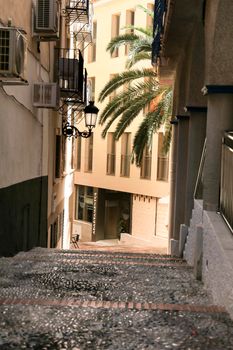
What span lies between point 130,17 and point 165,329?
103 feet

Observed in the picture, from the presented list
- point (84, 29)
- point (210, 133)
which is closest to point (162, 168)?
point (84, 29)

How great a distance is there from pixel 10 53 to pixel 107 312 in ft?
12.9

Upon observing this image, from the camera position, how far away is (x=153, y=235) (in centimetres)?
3231

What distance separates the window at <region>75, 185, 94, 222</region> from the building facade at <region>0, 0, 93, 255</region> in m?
19.5

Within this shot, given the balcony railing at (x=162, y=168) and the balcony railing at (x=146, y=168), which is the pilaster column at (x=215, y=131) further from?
the balcony railing at (x=146, y=168)

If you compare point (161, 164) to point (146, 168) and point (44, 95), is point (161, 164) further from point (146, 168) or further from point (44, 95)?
point (44, 95)

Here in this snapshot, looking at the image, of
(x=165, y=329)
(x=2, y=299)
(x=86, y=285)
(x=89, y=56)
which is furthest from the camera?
(x=89, y=56)

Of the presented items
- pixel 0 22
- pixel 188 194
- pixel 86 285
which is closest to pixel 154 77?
pixel 188 194

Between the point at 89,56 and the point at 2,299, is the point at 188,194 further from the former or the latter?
the point at 89,56

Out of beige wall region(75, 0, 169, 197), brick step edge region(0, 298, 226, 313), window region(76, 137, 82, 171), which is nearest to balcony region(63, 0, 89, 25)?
brick step edge region(0, 298, 226, 313)

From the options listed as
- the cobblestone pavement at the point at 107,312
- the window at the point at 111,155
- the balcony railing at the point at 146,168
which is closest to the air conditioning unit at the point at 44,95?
the cobblestone pavement at the point at 107,312

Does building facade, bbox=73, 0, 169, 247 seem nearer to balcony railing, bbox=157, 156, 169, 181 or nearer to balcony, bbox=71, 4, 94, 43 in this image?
balcony railing, bbox=157, 156, 169, 181

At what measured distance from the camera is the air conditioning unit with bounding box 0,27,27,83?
285 inches

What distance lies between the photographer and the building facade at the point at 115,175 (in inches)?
1250
